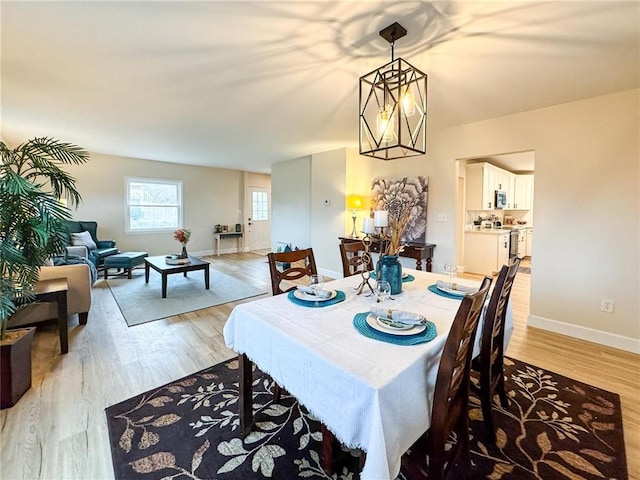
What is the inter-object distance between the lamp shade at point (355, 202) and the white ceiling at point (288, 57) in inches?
54.1

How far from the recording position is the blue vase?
1.73 metres

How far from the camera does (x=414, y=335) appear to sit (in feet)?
3.80

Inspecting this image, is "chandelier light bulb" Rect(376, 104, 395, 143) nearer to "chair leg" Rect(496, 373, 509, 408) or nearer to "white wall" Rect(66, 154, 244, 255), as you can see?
"chair leg" Rect(496, 373, 509, 408)

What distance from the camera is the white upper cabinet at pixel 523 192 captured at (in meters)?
6.96

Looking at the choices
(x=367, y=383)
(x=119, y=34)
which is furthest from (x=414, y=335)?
(x=119, y=34)

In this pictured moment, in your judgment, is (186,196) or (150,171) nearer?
(150,171)

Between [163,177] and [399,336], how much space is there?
7272mm

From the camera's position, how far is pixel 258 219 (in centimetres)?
867

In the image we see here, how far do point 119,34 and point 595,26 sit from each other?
3013 mm

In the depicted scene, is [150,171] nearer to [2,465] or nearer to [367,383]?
[2,465]

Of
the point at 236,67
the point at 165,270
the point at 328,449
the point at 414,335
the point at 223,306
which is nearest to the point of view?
the point at 414,335

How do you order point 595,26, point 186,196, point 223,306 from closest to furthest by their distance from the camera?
point 595,26
point 223,306
point 186,196

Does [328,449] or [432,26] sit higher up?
[432,26]

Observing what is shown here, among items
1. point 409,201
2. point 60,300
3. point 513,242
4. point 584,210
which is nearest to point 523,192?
point 513,242
